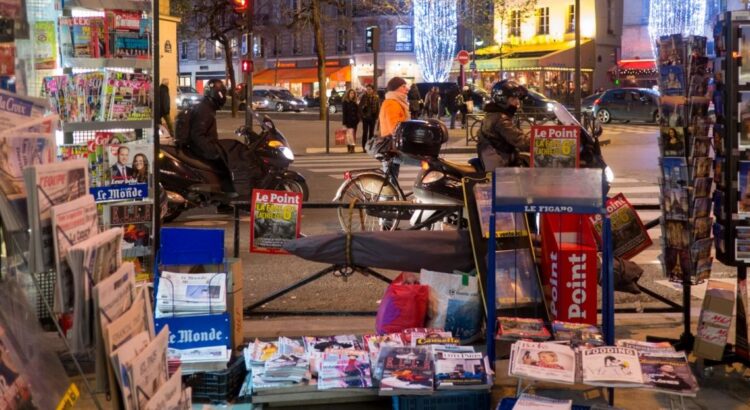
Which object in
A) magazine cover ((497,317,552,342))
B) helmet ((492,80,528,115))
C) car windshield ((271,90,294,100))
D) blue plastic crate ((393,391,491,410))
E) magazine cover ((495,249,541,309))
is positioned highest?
car windshield ((271,90,294,100))

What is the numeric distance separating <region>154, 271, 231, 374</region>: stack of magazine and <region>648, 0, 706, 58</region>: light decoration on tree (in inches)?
1593

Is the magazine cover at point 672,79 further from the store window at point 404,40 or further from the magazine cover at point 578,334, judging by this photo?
the store window at point 404,40

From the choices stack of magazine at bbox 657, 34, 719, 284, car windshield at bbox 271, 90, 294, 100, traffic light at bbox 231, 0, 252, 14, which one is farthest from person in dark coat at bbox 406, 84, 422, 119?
stack of magazine at bbox 657, 34, 719, 284

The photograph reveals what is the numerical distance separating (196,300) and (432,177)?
446 cm

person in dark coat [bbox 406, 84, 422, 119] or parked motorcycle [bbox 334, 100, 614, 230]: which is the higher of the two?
person in dark coat [bbox 406, 84, 422, 119]

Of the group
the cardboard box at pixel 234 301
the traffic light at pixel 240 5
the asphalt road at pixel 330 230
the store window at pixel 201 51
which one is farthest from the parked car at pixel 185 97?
the cardboard box at pixel 234 301

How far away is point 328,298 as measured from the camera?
8367mm

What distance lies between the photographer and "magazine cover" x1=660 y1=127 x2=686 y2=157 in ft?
19.4

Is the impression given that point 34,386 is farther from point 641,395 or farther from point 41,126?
point 641,395

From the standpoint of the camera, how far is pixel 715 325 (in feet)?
19.2

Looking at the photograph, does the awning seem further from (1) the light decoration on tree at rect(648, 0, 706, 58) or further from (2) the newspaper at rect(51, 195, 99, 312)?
(2) the newspaper at rect(51, 195, 99, 312)

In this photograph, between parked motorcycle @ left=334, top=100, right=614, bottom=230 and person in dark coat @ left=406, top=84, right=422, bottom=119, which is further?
person in dark coat @ left=406, top=84, right=422, bottom=119

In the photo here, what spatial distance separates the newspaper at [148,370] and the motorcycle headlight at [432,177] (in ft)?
20.1

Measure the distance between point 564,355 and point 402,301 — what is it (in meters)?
1.50
